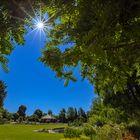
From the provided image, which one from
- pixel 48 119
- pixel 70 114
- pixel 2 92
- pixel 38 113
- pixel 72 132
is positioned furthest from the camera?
pixel 38 113

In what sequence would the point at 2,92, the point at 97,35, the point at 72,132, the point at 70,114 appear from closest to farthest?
the point at 97,35 → the point at 2,92 → the point at 72,132 → the point at 70,114

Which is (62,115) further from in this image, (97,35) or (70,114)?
(97,35)

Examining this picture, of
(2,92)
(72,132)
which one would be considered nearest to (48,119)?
(72,132)

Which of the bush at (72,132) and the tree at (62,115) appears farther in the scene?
the tree at (62,115)

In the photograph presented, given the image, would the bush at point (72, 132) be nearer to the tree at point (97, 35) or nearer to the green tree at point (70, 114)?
the tree at point (97, 35)

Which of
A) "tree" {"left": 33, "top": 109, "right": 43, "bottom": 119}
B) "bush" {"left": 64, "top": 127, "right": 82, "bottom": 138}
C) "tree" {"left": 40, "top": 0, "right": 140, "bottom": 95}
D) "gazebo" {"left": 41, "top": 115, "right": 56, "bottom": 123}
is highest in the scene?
"tree" {"left": 33, "top": 109, "right": 43, "bottom": 119}

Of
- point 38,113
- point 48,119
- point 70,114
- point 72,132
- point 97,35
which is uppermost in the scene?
point 38,113

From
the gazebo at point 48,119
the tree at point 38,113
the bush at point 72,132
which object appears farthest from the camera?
the tree at point 38,113

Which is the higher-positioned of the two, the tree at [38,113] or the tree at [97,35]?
the tree at [38,113]

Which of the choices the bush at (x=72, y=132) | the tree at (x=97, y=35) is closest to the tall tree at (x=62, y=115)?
the bush at (x=72, y=132)

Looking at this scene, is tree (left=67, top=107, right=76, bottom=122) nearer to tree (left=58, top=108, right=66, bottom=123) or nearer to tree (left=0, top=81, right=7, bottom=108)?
tree (left=58, top=108, right=66, bottom=123)

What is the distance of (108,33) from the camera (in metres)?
6.61

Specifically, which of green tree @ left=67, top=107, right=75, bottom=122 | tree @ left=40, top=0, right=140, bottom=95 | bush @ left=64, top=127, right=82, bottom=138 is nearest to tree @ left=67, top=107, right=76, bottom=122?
green tree @ left=67, top=107, right=75, bottom=122

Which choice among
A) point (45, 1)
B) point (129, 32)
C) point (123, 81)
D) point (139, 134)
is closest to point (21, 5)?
point (45, 1)
